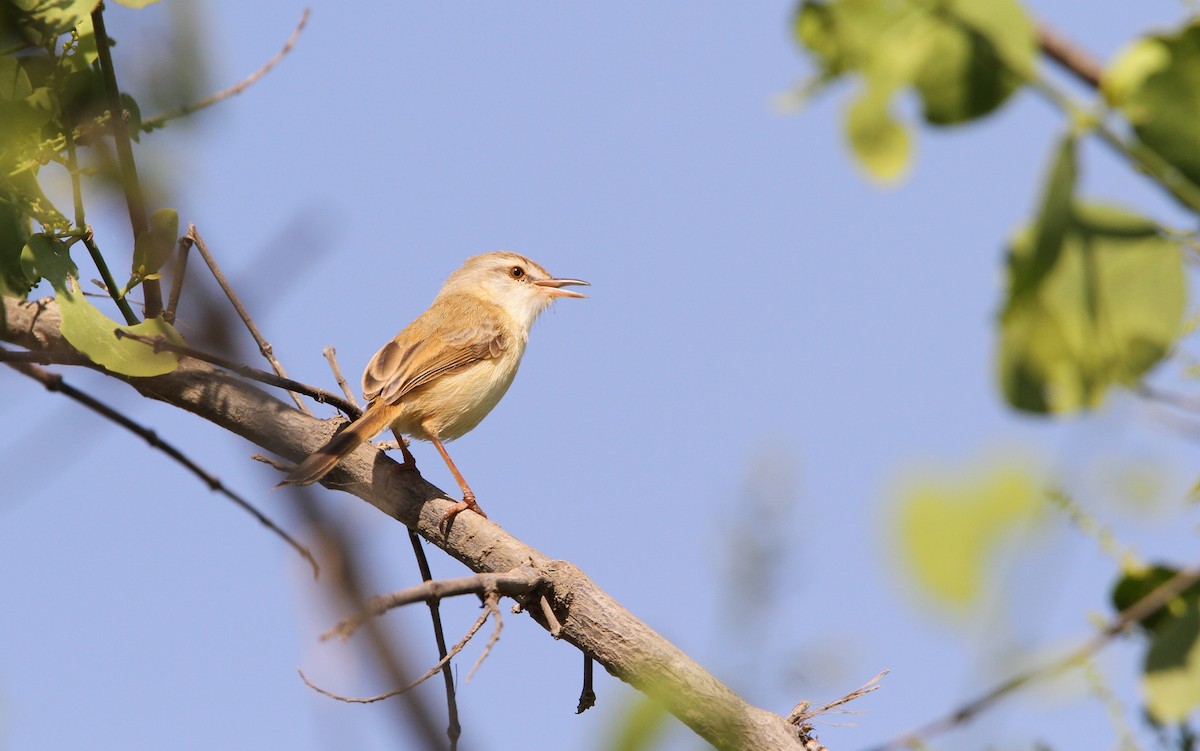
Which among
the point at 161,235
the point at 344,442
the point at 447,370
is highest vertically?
the point at 447,370

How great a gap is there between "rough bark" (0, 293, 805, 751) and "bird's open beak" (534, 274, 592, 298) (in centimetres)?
412

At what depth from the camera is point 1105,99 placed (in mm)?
913

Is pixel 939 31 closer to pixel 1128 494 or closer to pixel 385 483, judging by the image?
pixel 1128 494

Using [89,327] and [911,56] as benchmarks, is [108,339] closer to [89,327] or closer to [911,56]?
[89,327]

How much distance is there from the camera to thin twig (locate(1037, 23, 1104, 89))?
932 millimetres

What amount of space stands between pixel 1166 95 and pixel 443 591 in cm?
197

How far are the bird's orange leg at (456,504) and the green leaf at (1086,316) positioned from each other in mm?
3752

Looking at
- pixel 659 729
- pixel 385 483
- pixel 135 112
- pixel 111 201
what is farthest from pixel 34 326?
pixel 659 729

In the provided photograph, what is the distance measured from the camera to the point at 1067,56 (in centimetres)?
94

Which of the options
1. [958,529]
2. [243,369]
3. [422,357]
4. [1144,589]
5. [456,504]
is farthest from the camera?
[422,357]

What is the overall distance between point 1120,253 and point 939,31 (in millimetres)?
241

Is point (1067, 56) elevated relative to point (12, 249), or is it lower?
lower

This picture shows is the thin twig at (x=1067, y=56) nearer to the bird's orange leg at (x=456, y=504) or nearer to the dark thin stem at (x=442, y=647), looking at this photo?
the dark thin stem at (x=442, y=647)

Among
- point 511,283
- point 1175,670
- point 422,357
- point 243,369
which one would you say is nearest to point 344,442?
point 422,357
